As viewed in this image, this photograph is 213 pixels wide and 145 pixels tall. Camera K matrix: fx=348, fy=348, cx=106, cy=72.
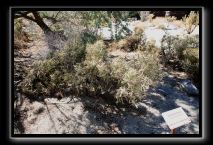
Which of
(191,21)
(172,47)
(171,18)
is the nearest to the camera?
(191,21)

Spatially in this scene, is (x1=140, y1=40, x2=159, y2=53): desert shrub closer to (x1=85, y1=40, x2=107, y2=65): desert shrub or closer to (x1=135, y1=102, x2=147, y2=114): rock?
(x1=85, y1=40, x2=107, y2=65): desert shrub

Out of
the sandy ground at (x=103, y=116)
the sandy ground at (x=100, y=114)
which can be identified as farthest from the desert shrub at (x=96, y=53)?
Result: the sandy ground at (x=103, y=116)

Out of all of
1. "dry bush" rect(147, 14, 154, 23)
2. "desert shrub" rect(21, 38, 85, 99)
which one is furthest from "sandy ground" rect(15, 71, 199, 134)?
"dry bush" rect(147, 14, 154, 23)

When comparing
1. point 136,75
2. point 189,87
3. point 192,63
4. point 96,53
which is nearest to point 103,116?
point 136,75

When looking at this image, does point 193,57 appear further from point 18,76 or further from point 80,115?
point 18,76

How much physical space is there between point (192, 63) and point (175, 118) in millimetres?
541

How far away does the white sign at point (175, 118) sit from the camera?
2979 mm

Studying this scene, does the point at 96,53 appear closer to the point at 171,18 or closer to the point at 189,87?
the point at 171,18

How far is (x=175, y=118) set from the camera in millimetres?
3023

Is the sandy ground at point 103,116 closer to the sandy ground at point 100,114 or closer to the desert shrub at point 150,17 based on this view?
the sandy ground at point 100,114

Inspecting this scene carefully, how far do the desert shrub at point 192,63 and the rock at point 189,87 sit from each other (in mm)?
67

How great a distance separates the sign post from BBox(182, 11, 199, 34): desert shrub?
2.45ft
